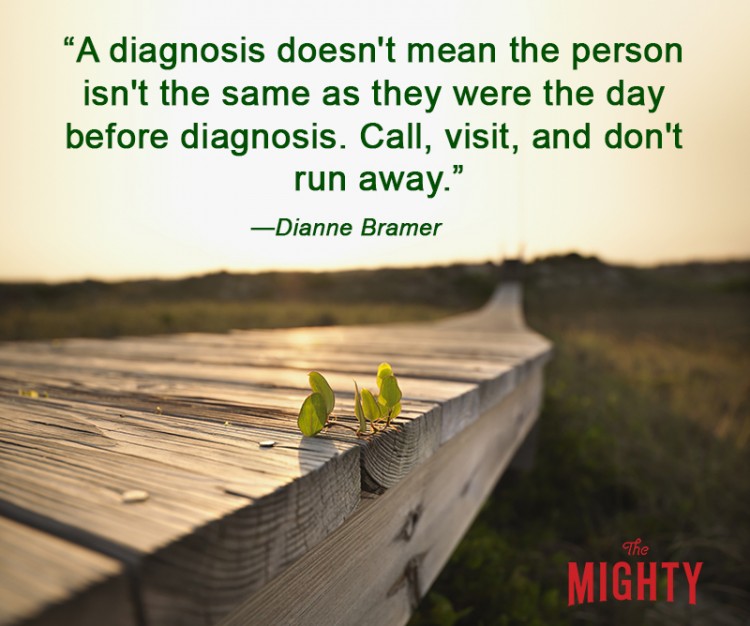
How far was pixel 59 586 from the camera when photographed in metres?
0.39

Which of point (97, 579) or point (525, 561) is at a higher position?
point (97, 579)

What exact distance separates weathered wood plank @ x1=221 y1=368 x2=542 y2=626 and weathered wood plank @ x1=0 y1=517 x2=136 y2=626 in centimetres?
27

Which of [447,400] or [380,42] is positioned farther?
[380,42]

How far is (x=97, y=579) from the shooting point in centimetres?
40

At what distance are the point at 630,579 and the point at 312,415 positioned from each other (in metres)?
2.55

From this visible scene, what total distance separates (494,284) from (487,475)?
21.0m

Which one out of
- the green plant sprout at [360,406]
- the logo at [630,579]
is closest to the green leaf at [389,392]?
the green plant sprout at [360,406]

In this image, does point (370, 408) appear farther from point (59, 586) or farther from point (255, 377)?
point (255, 377)

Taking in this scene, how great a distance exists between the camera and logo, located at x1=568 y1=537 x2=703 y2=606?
8.14 feet

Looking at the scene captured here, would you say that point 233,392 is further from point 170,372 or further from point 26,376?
point 26,376

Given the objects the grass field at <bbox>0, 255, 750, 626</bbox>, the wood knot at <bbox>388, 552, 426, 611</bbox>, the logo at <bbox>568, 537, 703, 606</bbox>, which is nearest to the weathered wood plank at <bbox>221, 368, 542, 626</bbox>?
the wood knot at <bbox>388, 552, 426, 611</bbox>

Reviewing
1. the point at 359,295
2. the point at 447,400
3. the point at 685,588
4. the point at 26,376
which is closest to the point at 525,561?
the point at 685,588

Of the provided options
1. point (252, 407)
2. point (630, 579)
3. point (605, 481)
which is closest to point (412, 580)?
point (252, 407)

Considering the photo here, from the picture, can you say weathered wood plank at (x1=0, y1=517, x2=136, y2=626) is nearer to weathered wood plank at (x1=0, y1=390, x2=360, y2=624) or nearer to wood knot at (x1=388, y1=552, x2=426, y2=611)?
weathered wood plank at (x1=0, y1=390, x2=360, y2=624)
